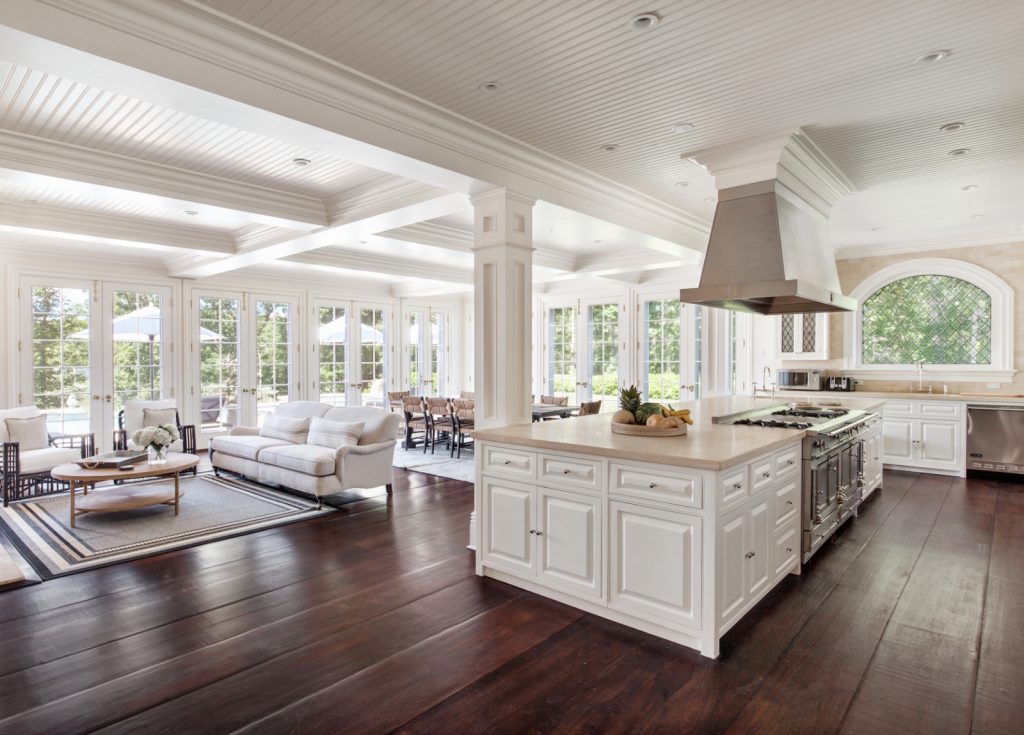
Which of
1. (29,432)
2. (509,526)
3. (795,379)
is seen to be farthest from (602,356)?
(29,432)

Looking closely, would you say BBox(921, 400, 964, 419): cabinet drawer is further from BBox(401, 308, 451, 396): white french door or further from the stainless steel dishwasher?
BBox(401, 308, 451, 396): white french door

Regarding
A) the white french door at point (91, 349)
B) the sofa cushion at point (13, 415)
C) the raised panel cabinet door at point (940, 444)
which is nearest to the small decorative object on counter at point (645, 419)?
the raised panel cabinet door at point (940, 444)

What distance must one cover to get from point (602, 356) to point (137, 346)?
277 inches

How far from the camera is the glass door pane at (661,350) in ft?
29.5

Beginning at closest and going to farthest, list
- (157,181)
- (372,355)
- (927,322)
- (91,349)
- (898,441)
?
(157,181) < (898,441) < (927,322) < (91,349) < (372,355)

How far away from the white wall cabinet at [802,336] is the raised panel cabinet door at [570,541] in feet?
17.8

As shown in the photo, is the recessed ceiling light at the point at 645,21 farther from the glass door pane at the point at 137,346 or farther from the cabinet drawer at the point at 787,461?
the glass door pane at the point at 137,346

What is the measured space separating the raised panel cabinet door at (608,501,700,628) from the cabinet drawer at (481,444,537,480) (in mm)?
562

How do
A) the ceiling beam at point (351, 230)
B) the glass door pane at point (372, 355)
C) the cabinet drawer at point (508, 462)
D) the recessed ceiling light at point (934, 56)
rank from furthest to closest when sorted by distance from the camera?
the glass door pane at point (372, 355) < the ceiling beam at point (351, 230) < the cabinet drawer at point (508, 462) < the recessed ceiling light at point (934, 56)

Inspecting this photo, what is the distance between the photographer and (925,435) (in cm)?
657

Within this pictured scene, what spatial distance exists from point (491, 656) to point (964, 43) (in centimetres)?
360

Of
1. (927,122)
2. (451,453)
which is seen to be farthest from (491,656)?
(451,453)

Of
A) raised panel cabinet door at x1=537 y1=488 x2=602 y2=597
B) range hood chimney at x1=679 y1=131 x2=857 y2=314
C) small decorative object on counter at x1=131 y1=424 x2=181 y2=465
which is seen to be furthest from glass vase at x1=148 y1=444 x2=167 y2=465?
range hood chimney at x1=679 y1=131 x2=857 y2=314

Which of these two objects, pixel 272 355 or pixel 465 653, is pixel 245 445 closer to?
pixel 272 355
